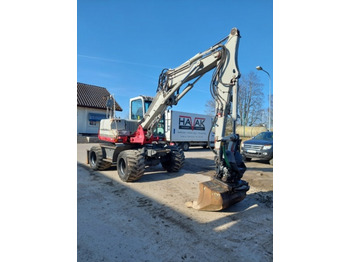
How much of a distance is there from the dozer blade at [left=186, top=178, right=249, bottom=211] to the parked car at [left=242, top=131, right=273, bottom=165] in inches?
236

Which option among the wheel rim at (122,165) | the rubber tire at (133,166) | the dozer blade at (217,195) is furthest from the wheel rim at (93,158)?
the dozer blade at (217,195)

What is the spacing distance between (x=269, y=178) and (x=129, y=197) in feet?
16.1

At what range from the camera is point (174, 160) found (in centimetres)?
754

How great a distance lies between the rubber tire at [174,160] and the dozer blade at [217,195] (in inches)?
122

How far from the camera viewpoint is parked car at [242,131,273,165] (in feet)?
32.1

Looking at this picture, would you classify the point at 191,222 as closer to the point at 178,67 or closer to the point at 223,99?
the point at 223,99

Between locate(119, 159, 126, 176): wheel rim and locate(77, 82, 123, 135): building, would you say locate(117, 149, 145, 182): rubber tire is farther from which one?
locate(77, 82, 123, 135): building

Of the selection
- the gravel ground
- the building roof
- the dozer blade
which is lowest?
the gravel ground

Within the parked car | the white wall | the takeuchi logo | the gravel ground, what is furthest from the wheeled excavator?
the white wall

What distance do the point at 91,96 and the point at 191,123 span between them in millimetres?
13164

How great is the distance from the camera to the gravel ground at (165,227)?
281 cm

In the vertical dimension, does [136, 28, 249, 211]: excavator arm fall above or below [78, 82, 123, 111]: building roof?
below

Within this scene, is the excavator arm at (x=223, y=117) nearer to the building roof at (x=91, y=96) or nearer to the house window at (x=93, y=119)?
the building roof at (x=91, y=96)

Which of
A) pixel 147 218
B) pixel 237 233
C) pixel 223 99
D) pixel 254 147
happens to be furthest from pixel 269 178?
pixel 147 218
